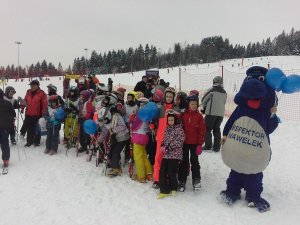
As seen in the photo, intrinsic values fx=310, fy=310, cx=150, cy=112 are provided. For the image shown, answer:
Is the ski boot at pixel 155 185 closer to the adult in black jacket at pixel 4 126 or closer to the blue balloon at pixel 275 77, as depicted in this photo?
the blue balloon at pixel 275 77

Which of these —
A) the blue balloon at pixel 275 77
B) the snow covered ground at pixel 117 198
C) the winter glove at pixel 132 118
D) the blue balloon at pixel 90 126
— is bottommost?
the snow covered ground at pixel 117 198

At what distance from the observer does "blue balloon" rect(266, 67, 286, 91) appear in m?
5.17

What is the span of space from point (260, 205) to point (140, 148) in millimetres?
2638

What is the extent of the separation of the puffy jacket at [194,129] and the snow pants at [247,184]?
0.93 meters

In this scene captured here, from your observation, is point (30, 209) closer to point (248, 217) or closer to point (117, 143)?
point (117, 143)

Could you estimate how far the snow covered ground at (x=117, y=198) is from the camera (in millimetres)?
5066

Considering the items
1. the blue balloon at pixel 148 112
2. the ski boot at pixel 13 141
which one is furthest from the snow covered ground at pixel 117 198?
the ski boot at pixel 13 141

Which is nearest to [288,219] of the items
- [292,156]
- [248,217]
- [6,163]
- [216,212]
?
[248,217]

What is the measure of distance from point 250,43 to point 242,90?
127m

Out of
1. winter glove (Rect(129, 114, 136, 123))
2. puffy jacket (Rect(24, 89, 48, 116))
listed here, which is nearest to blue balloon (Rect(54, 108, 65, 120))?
puffy jacket (Rect(24, 89, 48, 116))

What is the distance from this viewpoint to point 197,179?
6.09 m

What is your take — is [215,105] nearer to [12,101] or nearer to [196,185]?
[196,185]

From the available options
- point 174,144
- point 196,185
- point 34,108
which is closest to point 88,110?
point 34,108

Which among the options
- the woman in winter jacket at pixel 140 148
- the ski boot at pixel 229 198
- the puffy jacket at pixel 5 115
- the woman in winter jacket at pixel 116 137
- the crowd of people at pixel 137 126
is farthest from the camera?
the puffy jacket at pixel 5 115
